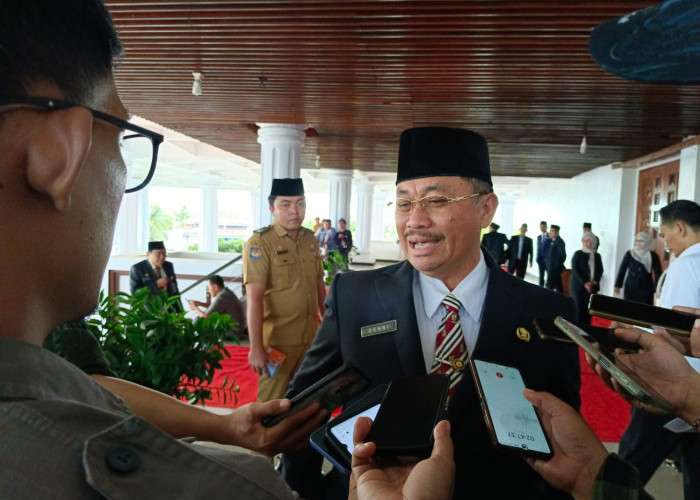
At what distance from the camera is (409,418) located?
3.49 feet

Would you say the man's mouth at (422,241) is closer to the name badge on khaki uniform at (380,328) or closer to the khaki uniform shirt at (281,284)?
the name badge on khaki uniform at (380,328)

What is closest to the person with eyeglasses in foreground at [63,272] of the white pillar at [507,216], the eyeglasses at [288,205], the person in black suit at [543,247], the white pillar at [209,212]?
the eyeglasses at [288,205]

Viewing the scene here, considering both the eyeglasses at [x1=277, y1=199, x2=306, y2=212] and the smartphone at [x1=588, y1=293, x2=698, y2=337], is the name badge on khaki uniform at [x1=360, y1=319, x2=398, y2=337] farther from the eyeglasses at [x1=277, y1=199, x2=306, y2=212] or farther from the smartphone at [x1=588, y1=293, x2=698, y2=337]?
the eyeglasses at [x1=277, y1=199, x2=306, y2=212]

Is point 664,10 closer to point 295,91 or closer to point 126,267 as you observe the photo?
point 295,91

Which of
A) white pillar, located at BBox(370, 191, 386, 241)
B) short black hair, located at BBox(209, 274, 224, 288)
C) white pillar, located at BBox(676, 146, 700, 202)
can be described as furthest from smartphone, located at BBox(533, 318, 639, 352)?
white pillar, located at BBox(370, 191, 386, 241)

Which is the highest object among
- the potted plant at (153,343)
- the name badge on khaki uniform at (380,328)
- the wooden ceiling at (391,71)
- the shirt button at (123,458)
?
the wooden ceiling at (391,71)

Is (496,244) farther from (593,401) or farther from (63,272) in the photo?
(63,272)

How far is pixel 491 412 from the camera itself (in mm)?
1107

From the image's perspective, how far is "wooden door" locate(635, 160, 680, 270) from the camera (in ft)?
31.1

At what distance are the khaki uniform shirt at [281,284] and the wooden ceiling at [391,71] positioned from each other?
169 centimetres

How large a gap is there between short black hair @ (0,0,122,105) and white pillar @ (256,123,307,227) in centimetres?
739

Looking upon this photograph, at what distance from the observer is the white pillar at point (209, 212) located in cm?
2184

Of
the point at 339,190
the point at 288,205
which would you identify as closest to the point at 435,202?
the point at 288,205

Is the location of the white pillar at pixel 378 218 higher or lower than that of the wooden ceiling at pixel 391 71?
lower
